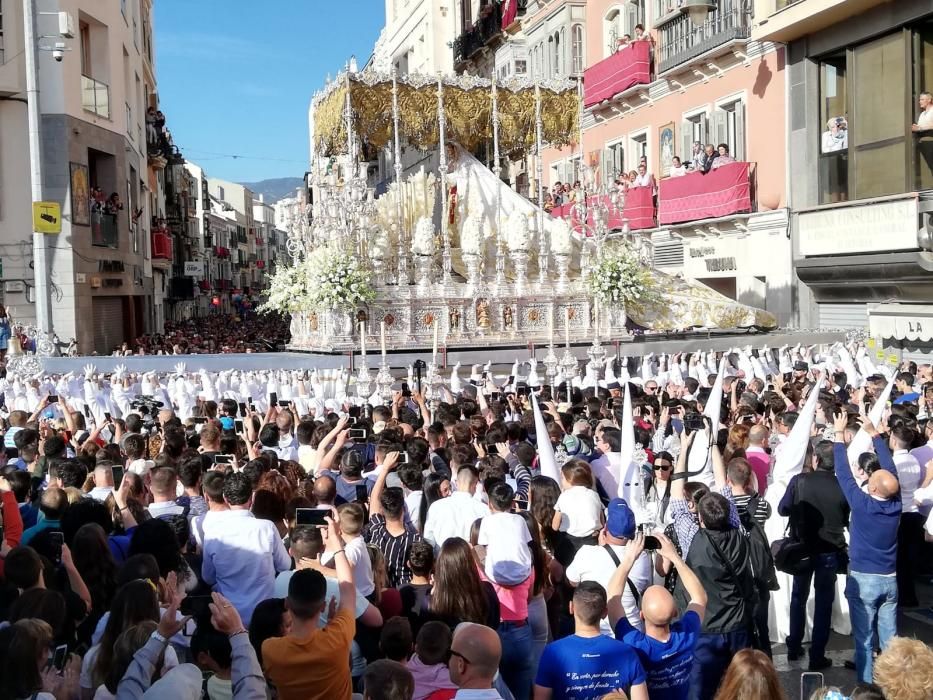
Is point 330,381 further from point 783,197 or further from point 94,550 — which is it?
point 783,197

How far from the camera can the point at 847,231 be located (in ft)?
67.6

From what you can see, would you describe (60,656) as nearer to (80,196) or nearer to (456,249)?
(456,249)

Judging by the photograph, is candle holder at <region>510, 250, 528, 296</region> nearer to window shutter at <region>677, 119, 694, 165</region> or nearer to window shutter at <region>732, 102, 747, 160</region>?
window shutter at <region>732, 102, 747, 160</region>

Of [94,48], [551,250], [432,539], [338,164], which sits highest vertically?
[94,48]

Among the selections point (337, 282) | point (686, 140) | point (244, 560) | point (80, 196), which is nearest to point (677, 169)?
point (686, 140)

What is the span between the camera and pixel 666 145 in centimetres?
2694

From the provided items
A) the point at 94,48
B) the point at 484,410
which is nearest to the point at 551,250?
the point at 484,410

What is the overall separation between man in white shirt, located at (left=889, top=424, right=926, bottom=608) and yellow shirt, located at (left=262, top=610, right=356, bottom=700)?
4.52 m

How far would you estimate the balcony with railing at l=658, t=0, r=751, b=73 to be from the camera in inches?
920

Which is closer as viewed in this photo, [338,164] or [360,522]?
[360,522]

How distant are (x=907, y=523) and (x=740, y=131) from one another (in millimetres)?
18768

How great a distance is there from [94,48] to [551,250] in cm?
1411

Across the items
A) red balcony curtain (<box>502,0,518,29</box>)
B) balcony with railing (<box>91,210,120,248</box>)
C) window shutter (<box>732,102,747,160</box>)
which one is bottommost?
balcony with railing (<box>91,210,120,248</box>)

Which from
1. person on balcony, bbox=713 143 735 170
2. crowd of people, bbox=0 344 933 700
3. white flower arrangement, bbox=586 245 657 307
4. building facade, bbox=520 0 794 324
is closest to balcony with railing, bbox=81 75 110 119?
building facade, bbox=520 0 794 324
